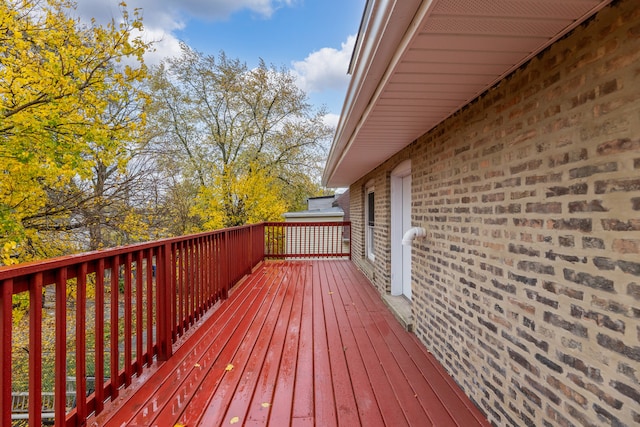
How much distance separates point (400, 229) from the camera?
4.61 metres

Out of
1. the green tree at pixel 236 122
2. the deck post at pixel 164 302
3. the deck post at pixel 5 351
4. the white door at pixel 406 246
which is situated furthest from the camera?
the green tree at pixel 236 122

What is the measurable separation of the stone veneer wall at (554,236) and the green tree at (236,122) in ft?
33.0

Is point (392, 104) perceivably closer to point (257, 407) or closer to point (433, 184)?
point (433, 184)

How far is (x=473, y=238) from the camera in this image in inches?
86.5

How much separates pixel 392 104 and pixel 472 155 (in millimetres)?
692

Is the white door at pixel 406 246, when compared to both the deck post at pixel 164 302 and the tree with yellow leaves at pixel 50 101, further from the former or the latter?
the tree with yellow leaves at pixel 50 101

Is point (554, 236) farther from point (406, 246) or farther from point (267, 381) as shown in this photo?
point (406, 246)

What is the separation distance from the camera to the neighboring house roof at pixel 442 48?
4.02 feet

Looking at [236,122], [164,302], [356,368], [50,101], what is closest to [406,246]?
[356,368]

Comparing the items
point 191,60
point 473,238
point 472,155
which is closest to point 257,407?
point 473,238

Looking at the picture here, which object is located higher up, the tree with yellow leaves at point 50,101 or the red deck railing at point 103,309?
the tree with yellow leaves at point 50,101

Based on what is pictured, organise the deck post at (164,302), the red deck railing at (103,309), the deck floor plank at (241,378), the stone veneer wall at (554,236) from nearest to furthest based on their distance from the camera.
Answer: the stone veneer wall at (554,236)
the red deck railing at (103,309)
the deck floor plank at (241,378)
the deck post at (164,302)

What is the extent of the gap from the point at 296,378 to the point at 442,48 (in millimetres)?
2425

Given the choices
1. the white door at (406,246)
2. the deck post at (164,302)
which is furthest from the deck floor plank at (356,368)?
the deck post at (164,302)
